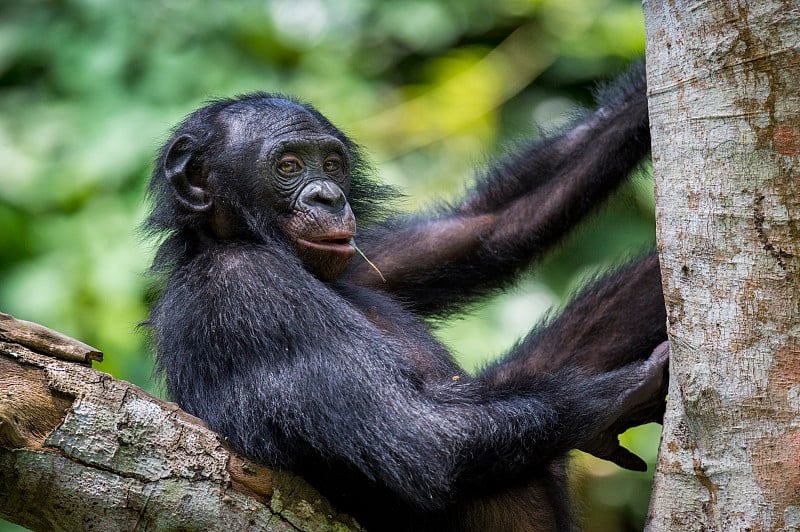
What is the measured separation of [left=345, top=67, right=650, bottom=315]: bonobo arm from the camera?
4.34 metres

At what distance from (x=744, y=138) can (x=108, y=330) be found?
179 inches

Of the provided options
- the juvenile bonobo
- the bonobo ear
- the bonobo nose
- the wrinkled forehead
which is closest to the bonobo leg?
the juvenile bonobo

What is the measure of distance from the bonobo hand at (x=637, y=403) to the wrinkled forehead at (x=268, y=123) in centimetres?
165

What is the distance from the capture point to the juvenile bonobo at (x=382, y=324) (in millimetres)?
3088

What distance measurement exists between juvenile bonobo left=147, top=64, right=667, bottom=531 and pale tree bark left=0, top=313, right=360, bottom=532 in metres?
0.19

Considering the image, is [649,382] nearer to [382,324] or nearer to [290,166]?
[382,324]

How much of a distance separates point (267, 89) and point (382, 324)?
13.4 ft

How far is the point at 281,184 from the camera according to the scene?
3801 mm

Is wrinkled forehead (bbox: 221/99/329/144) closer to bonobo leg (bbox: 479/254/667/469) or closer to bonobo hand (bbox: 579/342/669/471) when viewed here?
bonobo leg (bbox: 479/254/667/469)

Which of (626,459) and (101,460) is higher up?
(626,459)

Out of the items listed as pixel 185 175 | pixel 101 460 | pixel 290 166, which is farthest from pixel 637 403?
pixel 185 175

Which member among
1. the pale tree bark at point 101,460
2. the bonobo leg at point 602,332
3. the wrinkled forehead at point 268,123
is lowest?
the pale tree bark at point 101,460

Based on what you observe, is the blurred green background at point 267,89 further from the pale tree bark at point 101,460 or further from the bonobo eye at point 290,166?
the pale tree bark at point 101,460

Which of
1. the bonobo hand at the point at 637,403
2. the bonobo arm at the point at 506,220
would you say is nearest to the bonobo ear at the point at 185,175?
the bonobo arm at the point at 506,220
